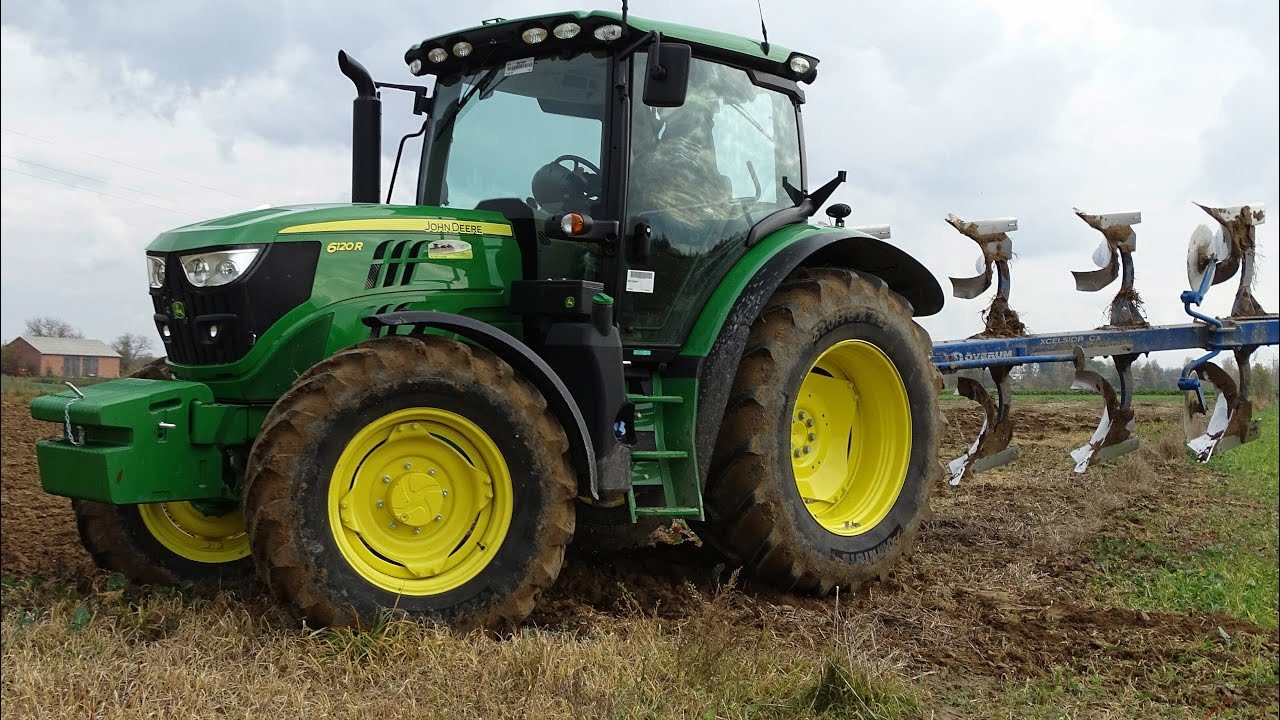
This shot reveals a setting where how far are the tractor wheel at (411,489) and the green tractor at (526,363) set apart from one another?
0.03 feet

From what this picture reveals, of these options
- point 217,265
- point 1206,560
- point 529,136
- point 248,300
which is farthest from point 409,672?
point 1206,560

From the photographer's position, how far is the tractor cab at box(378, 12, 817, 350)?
15.8ft

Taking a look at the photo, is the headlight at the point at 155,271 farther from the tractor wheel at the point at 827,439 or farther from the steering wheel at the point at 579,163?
the tractor wheel at the point at 827,439

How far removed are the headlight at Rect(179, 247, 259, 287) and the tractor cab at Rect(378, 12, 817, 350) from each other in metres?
1.12

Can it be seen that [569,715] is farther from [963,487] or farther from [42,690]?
[963,487]

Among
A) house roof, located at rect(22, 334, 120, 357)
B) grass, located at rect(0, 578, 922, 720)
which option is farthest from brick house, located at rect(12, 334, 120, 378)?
grass, located at rect(0, 578, 922, 720)

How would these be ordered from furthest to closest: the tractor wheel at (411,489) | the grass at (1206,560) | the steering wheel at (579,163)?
the grass at (1206,560)
the steering wheel at (579,163)
the tractor wheel at (411,489)

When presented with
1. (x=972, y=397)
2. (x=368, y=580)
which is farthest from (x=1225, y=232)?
(x=368, y=580)

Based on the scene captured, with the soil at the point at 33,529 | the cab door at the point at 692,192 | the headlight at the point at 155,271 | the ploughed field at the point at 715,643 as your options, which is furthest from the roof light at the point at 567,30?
the soil at the point at 33,529

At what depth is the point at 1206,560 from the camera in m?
6.26

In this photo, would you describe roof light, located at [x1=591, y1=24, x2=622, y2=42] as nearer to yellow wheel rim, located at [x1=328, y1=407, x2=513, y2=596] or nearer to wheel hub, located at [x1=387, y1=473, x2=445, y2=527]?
yellow wheel rim, located at [x1=328, y1=407, x2=513, y2=596]

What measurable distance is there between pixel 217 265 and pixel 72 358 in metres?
0.86

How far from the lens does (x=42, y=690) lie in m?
3.34

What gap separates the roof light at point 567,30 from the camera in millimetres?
4758
